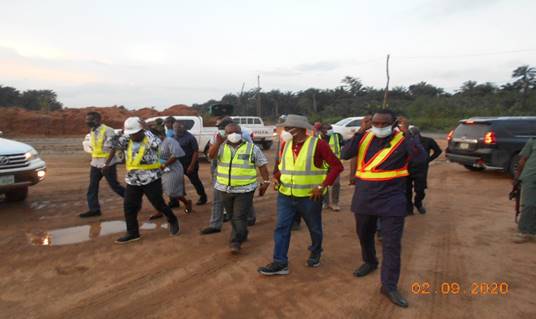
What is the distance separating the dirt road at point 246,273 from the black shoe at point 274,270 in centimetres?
9

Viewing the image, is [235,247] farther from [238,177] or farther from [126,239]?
[126,239]

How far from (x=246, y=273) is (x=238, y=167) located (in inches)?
50.1

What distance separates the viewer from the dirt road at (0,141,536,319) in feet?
11.8

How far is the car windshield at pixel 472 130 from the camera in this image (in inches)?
416

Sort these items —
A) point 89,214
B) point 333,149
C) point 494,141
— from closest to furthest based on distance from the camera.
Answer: point 89,214, point 333,149, point 494,141

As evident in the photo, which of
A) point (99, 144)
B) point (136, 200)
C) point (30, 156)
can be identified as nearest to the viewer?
point (136, 200)

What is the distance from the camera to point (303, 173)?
4203 mm

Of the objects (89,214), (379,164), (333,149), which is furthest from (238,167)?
(89,214)

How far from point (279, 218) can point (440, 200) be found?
517 centimetres

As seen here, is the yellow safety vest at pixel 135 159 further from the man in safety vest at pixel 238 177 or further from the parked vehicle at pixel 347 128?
the parked vehicle at pixel 347 128

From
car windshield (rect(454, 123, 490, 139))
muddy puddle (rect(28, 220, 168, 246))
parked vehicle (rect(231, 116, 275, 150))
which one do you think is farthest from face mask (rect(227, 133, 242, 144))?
parked vehicle (rect(231, 116, 275, 150))

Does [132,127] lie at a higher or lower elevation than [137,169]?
higher

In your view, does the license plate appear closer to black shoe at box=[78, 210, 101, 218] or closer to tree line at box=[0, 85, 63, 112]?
black shoe at box=[78, 210, 101, 218]

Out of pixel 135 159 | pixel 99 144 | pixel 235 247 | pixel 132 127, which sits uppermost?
pixel 132 127
